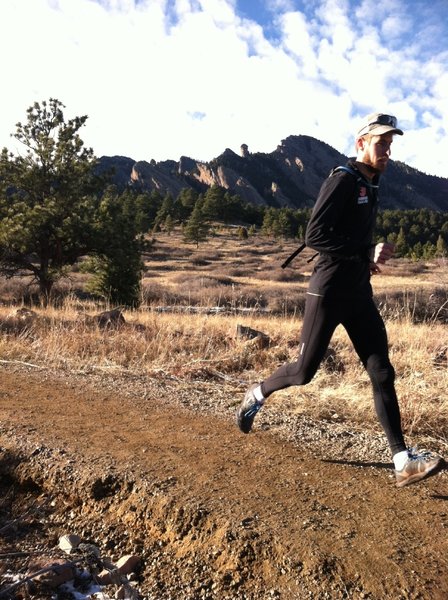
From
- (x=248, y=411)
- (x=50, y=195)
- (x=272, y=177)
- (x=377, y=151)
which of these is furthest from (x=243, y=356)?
(x=272, y=177)

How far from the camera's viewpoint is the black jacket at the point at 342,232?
271 cm

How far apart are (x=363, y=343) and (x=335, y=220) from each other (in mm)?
762

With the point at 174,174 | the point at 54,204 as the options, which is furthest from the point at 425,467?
the point at 174,174

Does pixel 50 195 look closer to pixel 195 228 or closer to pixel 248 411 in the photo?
pixel 248 411

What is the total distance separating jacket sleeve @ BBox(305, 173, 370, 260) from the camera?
2.69 metres

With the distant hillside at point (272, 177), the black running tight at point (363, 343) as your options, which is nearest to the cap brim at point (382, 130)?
the black running tight at point (363, 343)

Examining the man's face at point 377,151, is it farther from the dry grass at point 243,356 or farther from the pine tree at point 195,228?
the pine tree at point 195,228

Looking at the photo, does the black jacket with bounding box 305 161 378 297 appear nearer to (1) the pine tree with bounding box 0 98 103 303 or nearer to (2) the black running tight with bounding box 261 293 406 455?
(2) the black running tight with bounding box 261 293 406 455

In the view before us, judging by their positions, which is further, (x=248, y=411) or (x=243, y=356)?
(x=243, y=356)

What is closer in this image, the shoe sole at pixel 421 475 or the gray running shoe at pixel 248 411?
the shoe sole at pixel 421 475

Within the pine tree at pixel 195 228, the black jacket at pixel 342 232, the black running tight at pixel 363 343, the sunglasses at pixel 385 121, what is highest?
the sunglasses at pixel 385 121

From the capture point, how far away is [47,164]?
16969 mm

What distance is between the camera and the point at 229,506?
2.51 m

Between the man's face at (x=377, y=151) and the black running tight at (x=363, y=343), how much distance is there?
0.78m
